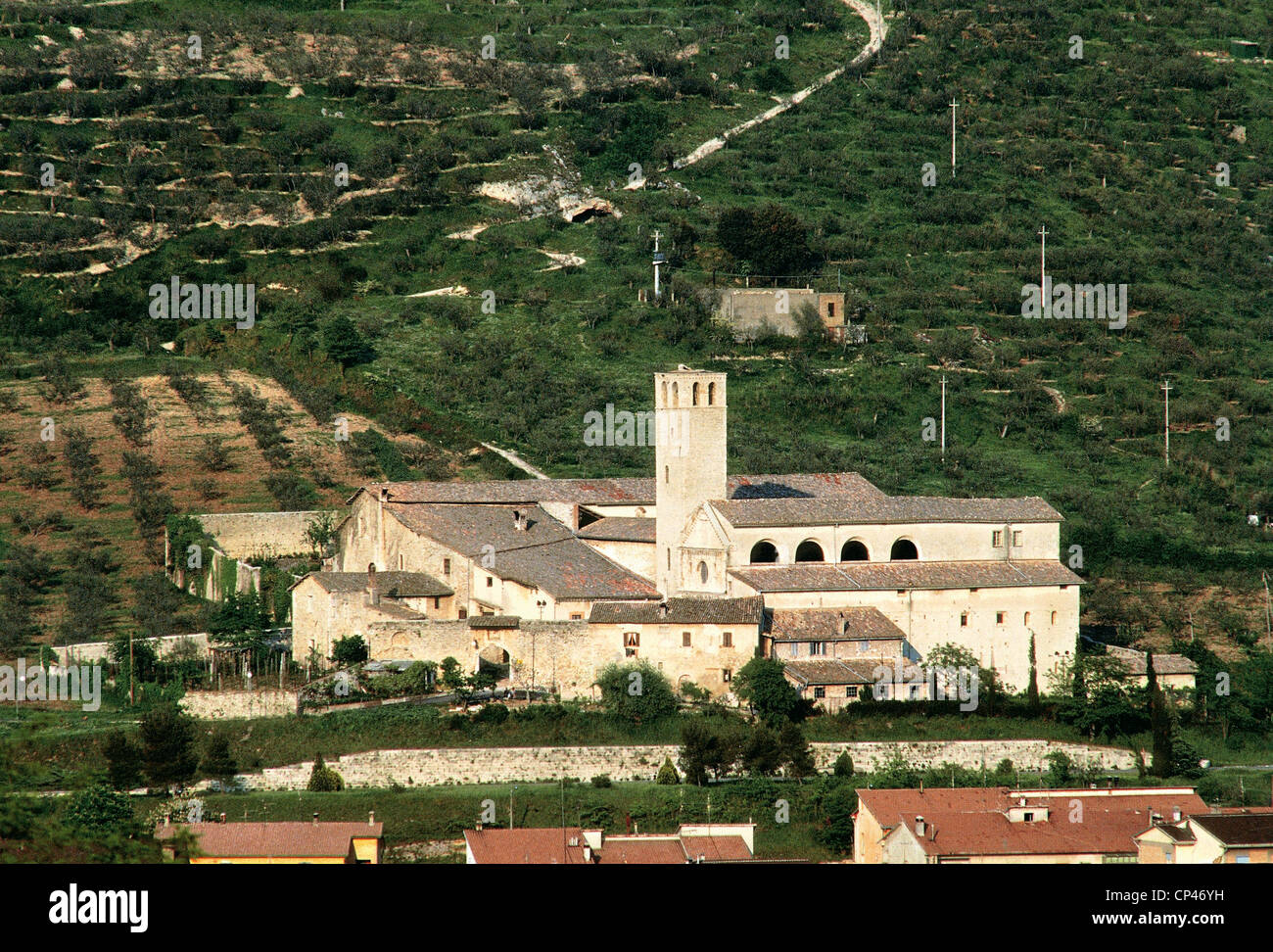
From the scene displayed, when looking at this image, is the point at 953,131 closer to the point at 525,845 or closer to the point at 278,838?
the point at 525,845

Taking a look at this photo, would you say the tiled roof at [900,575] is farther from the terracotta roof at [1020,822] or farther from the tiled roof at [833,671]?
the terracotta roof at [1020,822]

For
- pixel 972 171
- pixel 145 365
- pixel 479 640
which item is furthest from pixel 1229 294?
pixel 479 640

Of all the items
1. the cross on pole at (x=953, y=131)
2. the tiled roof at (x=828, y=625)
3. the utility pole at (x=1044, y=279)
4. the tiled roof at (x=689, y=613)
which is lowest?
the tiled roof at (x=828, y=625)

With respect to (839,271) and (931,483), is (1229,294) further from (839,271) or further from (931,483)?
(931,483)

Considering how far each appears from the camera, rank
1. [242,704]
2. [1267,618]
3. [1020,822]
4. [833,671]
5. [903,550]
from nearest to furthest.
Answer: [1020,822] → [242,704] → [833,671] → [903,550] → [1267,618]

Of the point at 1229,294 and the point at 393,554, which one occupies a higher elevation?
the point at 1229,294

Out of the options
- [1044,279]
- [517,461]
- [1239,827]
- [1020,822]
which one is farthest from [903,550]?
[1044,279]

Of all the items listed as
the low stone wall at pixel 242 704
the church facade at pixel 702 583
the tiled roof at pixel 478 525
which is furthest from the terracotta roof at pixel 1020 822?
the tiled roof at pixel 478 525
